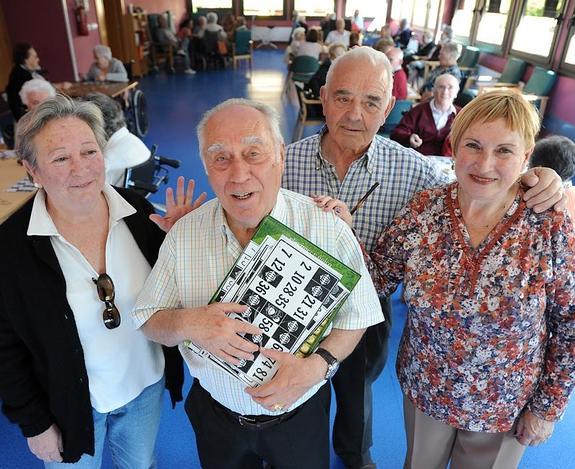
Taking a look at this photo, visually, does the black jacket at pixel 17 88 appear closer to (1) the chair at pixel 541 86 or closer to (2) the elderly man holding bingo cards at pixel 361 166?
(2) the elderly man holding bingo cards at pixel 361 166

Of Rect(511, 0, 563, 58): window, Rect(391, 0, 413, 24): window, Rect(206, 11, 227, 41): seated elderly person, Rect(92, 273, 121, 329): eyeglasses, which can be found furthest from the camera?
Rect(391, 0, 413, 24): window

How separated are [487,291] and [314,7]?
19654 mm

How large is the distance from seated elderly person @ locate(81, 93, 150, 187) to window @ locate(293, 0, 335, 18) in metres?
17.4

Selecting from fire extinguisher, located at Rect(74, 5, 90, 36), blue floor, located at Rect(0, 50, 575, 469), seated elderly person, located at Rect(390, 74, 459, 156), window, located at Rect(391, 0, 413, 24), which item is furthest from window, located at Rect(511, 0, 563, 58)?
window, located at Rect(391, 0, 413, 24)

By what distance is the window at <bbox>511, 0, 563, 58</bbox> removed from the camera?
7273mm

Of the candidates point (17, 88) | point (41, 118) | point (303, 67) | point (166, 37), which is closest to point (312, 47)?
point (303, 67)

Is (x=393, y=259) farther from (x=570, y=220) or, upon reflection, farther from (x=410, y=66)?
(x=410, y=66)

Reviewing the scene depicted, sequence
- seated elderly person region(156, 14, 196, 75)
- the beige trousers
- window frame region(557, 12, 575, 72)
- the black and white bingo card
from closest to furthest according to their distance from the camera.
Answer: the black and white bingo card < the beige trousers < window frame region(557, 12, 575, 72) < seated elderly person region(156, 14, 196, 75)

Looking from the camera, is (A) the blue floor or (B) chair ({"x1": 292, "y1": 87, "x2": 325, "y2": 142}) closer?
(A) the blue floor

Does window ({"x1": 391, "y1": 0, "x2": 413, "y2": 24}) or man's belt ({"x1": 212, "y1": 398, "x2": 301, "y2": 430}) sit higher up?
window ({"x1": 391, "y1": 0, "x2": 413, "y2": 24})

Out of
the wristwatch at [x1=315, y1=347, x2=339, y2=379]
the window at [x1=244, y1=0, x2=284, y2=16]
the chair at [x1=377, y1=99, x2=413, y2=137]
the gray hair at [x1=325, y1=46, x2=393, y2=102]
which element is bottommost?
the chair at [x1=377, y1=99, x2=413, y2=137]

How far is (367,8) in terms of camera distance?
18.2m

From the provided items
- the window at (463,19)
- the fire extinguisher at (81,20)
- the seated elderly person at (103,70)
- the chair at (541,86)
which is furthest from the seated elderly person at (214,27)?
the chair at (541,86)

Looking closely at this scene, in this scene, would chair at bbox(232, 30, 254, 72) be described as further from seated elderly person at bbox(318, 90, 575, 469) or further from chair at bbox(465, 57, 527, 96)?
seated elderly person at bbox(318, 90, 575, 469)
